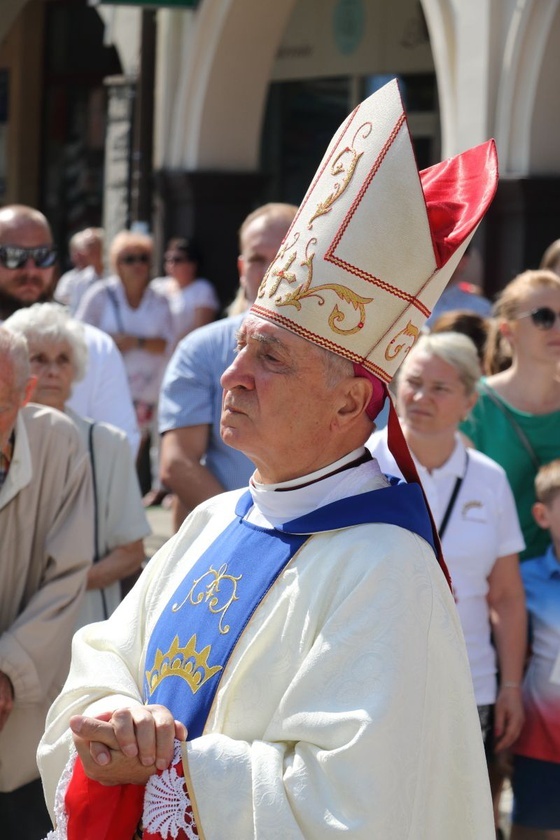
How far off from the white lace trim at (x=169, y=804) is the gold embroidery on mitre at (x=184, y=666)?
160mm

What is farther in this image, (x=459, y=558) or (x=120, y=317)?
(x=120, y=317)

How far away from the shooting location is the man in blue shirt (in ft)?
15.0

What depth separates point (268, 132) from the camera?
1406 cm

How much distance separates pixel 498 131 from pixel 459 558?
509cm

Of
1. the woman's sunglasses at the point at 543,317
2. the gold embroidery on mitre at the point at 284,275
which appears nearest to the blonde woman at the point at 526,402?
the woman's sunglasses at the point at 543,317

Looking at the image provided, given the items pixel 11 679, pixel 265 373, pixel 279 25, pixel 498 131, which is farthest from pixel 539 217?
pixel 265 373

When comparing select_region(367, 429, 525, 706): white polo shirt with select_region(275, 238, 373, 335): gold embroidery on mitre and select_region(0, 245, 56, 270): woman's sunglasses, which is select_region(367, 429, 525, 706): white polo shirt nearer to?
select_region(0, 245, 56, 270): woman's sunglasses

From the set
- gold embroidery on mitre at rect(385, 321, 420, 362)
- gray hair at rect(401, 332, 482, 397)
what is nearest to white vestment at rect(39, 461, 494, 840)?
gold embroidery on mitre at rect(385, 321, 420, 362)

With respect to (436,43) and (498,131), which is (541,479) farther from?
(436,43)

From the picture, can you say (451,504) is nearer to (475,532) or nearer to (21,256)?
(475,532)

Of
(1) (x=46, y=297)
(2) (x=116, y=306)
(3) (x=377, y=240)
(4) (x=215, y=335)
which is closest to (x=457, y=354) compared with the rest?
(4) (x=215, y=335)

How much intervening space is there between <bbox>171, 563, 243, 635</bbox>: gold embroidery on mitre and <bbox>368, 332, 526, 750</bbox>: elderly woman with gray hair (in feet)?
5.91

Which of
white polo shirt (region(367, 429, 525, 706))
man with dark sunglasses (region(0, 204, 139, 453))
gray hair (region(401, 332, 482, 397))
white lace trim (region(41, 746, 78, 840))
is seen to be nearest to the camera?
white lace trim (region(41, 746, 78, 840))

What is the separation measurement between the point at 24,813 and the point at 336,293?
2.04 metres
